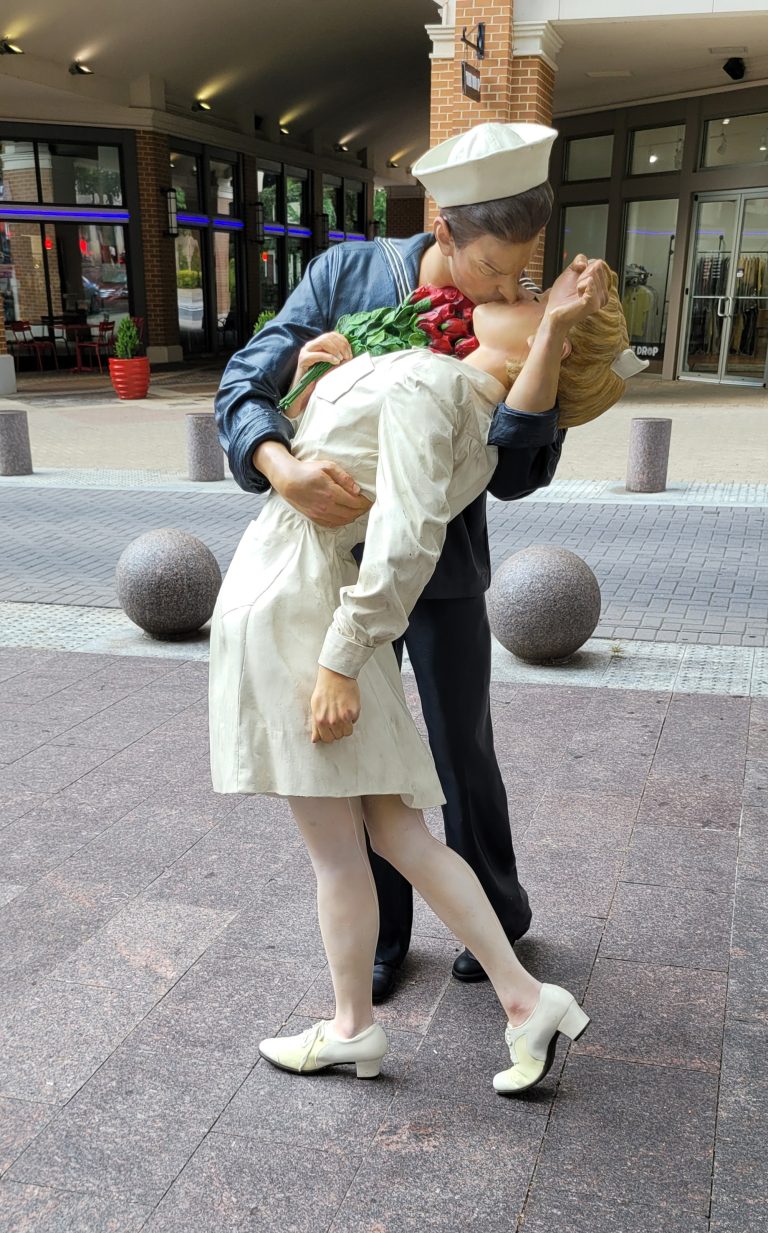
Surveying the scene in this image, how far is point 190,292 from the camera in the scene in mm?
26891

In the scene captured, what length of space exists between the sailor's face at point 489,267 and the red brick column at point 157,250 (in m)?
23.6

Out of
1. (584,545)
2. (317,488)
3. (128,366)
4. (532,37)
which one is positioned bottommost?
(584,545)

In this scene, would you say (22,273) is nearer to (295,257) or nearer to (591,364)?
(295,257)

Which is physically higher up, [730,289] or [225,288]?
[730,289]

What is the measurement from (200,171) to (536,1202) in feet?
89.4

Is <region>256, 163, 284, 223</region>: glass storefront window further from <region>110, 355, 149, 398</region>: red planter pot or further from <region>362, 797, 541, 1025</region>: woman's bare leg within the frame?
<region>362, 797, 541, 1025</region>: woman's bare leg

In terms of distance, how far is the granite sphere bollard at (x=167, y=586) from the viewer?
20.2 ft

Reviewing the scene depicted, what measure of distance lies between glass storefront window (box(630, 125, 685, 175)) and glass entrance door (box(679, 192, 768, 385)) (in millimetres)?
1055

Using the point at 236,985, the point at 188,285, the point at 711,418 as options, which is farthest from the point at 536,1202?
the point at 188,285

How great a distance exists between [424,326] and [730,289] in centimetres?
1898


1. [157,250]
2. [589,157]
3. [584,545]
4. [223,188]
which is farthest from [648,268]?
[584,545]

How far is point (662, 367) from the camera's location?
2125 cm

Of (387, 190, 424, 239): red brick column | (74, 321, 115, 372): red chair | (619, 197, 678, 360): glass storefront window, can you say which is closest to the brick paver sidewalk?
(619, 197, 678, 360): glass storefront window

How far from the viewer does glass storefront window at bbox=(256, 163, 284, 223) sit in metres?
29.7
